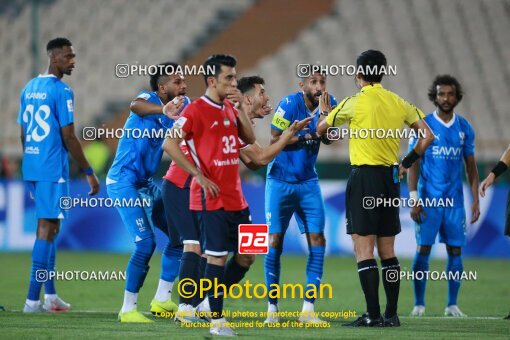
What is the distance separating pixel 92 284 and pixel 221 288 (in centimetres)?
601

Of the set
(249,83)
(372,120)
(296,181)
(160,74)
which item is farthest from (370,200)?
(160,74)

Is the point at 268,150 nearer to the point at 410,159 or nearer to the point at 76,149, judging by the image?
the point at 410,159

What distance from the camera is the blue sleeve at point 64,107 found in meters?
10.3

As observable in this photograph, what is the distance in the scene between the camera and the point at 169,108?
9.09 meters

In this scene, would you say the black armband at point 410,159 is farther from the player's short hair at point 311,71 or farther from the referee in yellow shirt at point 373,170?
the player's short hair at point 311,71

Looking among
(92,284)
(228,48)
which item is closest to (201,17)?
(228,48)

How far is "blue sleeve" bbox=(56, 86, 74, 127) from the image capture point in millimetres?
10281

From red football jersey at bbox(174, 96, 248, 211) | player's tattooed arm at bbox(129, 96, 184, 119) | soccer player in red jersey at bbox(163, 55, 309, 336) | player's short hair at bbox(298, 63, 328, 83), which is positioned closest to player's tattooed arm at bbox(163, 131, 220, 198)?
soccer player in red jersey at bbox(163, 55, 309, 336)

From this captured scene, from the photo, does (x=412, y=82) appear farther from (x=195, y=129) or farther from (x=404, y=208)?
(x=195, y=129)

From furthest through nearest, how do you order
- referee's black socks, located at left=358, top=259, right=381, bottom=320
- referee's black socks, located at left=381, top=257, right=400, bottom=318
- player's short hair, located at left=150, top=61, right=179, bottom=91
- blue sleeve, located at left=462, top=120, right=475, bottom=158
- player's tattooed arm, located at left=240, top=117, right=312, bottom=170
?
blue sleeve, located at left=462, top=120, right=475, bottom=158
player's short hair, located at left=150, top=61, right=179, bottom=91
referee's black socks, located at left=381, top=257, right=400, bottom=318
referee's black socks, located at left=358, top=259, right=381, bottom=320
player's tattooed arm, located at left=240, top=117, right=312, bottom=170

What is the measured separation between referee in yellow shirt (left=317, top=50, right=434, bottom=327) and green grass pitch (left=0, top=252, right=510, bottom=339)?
0.45 metres

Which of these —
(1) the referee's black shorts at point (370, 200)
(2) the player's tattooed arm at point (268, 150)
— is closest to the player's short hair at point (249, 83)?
(2) the player's tattooed arm at point (268, 150)

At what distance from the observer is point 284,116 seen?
9.80 meters

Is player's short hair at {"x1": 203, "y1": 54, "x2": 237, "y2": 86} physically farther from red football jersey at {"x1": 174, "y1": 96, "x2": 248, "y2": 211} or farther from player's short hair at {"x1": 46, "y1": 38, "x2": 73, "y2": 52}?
player's short hair at {"x1": 46, "y1": 38, "x2": 73, "y2": 52}
